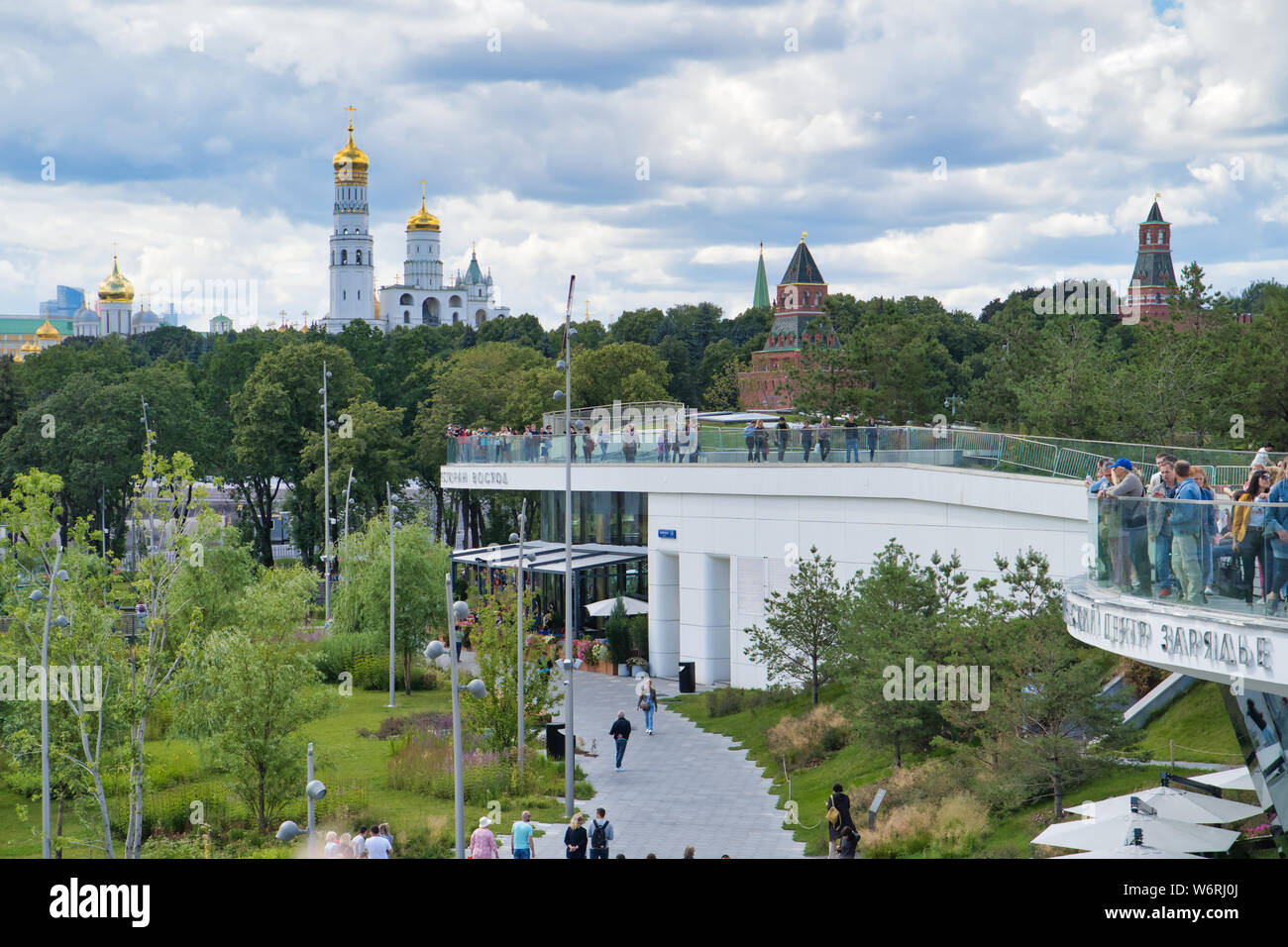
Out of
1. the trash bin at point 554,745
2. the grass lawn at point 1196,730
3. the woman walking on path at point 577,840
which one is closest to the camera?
the woman walking on path at point 577,840

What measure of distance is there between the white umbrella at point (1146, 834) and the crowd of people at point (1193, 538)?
2.91 metres

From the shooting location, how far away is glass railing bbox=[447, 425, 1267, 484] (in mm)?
28141

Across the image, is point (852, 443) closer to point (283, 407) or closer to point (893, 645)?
point (893, 645)

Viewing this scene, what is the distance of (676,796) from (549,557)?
25.1 metres

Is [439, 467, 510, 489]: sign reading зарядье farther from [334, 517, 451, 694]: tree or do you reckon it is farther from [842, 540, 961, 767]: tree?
[842, 540, 961, 767]: tree

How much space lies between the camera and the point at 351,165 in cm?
15738

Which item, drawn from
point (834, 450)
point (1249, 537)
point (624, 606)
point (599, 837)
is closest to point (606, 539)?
point (624, 606)

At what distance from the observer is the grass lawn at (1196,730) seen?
69.3 ft

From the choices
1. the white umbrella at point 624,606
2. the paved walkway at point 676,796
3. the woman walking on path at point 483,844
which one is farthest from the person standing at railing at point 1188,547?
the white umbrella at point 624,606

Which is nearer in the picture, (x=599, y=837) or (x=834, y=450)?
(x=599, y=837)

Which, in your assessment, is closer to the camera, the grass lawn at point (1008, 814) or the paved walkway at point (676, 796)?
the grass lawn at point (1008, 814)

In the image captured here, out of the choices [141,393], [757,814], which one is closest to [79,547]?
[757,814]

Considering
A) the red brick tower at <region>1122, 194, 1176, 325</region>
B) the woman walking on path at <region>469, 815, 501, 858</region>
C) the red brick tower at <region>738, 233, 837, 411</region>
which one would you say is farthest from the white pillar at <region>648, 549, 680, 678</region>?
the red brick tower at <region>1122, 194, 1176, 325</region>

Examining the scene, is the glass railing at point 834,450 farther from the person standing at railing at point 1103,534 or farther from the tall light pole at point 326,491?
the tall light pole at point 326,491
